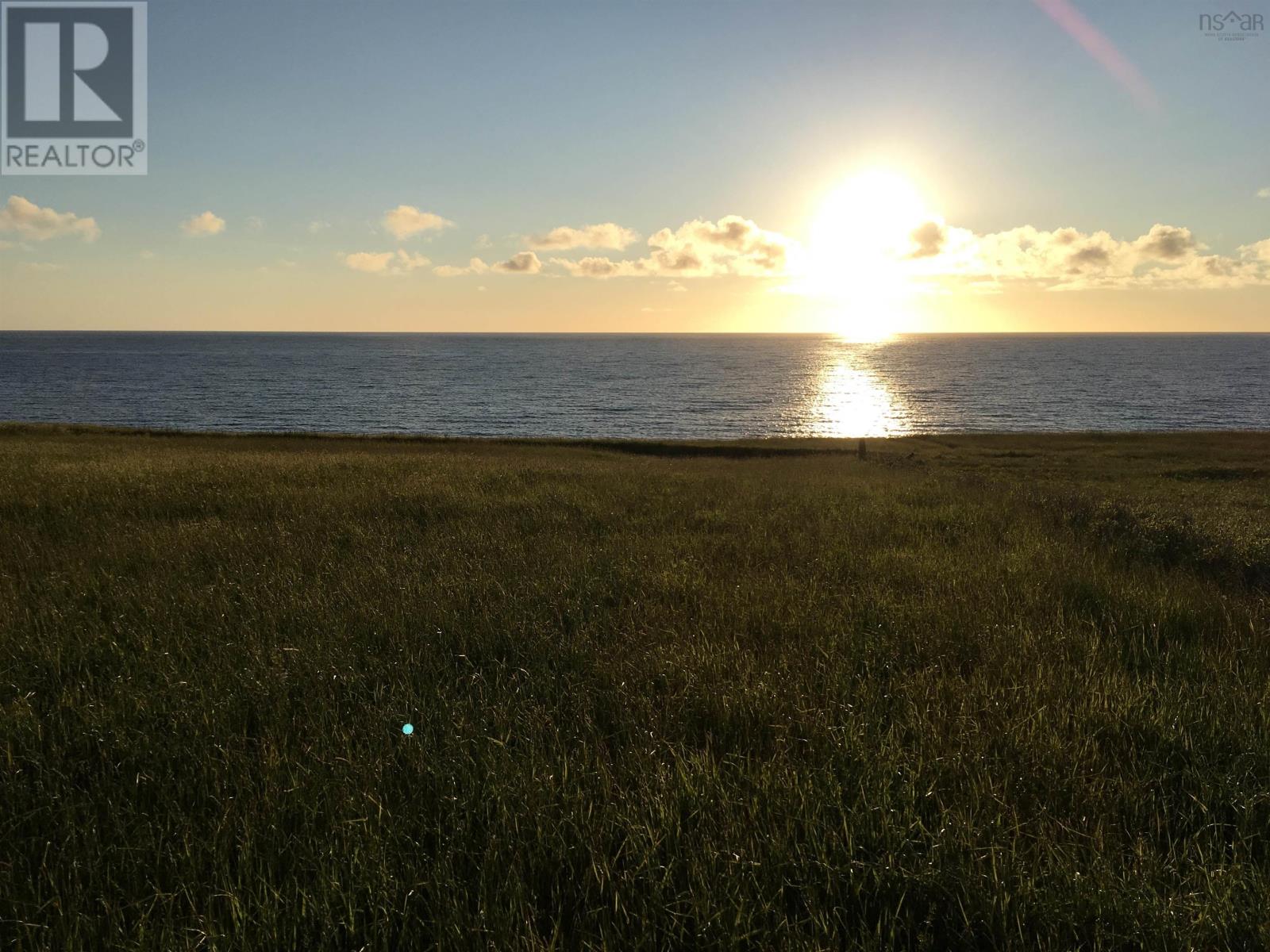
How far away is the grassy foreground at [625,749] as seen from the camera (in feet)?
8.25

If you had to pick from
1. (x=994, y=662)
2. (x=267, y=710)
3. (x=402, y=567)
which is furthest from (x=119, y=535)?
(x=994, y=662)

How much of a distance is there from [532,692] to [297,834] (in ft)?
5.14

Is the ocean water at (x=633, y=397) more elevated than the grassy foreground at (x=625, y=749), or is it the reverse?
the ocean water at (x=633, y=397)

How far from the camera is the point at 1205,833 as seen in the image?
9.80ft

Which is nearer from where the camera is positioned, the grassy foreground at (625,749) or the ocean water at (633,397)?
the grassy foreground at (625,749)

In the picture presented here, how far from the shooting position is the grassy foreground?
2.51 meters

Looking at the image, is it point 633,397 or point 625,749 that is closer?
point 625,749

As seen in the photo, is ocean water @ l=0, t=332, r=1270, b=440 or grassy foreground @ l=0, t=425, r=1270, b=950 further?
ocean water @ l=0, t=332, r=1270, b=440

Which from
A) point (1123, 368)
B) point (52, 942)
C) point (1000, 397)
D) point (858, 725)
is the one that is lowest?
point (52, 942)

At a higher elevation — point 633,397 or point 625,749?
point 633,397

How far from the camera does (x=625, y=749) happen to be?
3580mm

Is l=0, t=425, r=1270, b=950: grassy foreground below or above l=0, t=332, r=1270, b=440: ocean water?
below

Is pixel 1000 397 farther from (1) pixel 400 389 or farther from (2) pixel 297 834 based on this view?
(2) pixel 297 834

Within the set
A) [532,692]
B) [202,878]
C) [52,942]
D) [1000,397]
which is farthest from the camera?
[1000,397]
